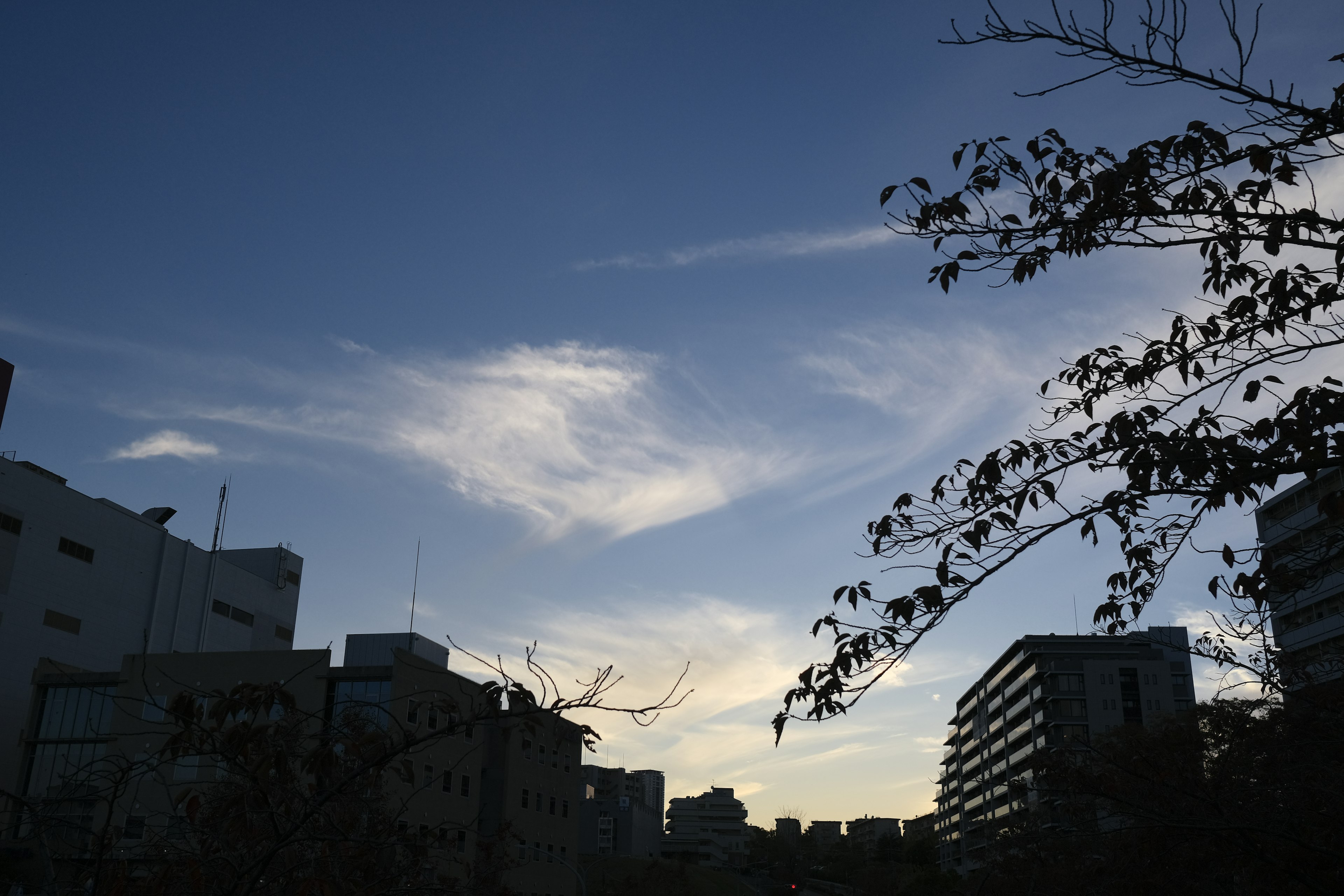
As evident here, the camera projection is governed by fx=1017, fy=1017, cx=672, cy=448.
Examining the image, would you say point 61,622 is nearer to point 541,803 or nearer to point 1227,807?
point 541,803

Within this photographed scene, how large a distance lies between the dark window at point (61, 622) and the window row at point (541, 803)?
97.5 feet

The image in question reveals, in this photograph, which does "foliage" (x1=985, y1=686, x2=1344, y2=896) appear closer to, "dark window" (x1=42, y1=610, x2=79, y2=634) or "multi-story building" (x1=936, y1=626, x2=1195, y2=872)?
"dark window" (x1=42, y1=610, x2=79, y2=634)

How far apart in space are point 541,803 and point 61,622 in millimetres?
31156

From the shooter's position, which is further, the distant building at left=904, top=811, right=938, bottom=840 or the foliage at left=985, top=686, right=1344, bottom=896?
the distant building at left=904, top=811, right=938, bottom=840

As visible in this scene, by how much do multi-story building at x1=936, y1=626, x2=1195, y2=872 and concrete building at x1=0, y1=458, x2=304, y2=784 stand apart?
61198 millimetres

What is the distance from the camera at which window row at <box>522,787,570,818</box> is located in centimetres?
5956

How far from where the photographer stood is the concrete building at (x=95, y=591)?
58781mm

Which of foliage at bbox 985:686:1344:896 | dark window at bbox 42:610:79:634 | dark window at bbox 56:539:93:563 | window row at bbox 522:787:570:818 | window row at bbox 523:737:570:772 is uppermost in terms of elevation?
dark window at bbox 56:539:93:563

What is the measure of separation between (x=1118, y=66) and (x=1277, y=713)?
13.8m

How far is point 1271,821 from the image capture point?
906cm

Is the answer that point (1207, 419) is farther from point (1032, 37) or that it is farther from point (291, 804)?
point (291, 804)

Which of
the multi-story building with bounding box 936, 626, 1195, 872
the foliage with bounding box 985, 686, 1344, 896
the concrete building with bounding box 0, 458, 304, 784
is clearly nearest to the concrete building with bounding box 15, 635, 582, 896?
the concrete building with bounding box 0, 458, 304, 784

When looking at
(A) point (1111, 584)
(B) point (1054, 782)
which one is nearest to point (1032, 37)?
(A) point (1111, 584)

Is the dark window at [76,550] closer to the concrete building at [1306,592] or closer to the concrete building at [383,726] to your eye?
the concrete building at [383,726]
